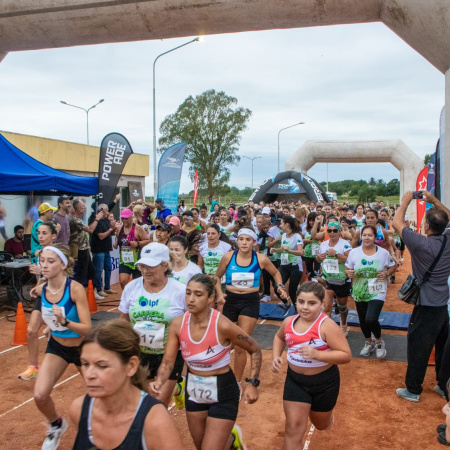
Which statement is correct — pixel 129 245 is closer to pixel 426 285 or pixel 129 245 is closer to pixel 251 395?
pixel 426 285

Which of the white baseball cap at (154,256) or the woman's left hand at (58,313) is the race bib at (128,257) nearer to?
the white baseball cap at (154,256)

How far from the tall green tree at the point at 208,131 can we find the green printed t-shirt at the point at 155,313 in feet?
143

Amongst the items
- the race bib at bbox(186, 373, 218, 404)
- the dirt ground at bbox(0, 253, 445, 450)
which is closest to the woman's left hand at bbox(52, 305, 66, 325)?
the race bib at bbox(186, 373, 218, 404)

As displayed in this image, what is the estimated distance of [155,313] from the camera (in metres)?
3.98

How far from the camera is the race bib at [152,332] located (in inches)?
156

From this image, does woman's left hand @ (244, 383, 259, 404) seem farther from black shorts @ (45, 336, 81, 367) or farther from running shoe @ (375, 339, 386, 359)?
running shoe @ (375, 339, 386, 359)

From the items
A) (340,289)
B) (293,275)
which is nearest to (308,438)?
(340,289)

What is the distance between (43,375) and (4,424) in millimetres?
1393

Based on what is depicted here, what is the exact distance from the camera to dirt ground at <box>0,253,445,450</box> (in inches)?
179

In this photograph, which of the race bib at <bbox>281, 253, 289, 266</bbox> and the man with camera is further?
the race bib at <bbox>281, 253, 289, 266</bbox>

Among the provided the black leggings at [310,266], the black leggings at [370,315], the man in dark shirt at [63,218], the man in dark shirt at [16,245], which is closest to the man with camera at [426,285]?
the black leggings at [370,315]

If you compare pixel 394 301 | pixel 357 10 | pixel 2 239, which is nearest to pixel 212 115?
pixel 2 239

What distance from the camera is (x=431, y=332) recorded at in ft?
17.2

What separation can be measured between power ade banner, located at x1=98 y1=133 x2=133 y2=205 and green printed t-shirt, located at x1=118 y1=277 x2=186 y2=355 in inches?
296
